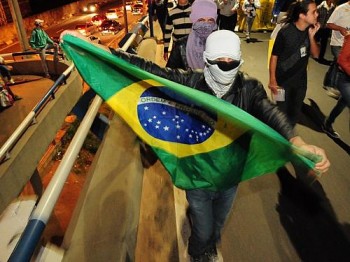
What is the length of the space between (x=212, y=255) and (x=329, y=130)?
12.0 ft

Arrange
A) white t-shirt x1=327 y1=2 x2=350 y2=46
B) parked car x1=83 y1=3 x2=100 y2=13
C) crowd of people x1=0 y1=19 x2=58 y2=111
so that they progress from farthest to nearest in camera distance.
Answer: parked car x1=83 y1=3 x2=100 y2=13, crowd of people x1=0 y1=19 x2=58 y2=111, white t-shirt x1=327 y1=2 x2=350 y2=46

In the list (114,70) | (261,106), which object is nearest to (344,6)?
(261,106)

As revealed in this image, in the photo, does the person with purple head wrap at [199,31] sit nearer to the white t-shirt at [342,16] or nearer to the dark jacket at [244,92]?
the dark jacket at [244,92]

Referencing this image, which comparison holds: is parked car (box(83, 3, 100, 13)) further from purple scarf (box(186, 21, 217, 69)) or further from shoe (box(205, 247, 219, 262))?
shoe (box(205, 247, 219, 262))

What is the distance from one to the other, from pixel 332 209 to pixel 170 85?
9.26ft

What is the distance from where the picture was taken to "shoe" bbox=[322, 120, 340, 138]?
5.49 metres

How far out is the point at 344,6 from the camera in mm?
6473

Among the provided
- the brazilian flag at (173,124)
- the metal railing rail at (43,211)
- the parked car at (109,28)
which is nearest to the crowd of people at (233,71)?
the brazilian flag at (173,124)

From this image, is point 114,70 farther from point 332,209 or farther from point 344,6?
point 344,6

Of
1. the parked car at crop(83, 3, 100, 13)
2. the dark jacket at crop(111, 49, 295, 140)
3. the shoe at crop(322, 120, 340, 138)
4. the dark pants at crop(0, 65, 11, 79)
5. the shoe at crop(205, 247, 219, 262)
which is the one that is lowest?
the parked car at crop(83, 3, 100, 13)

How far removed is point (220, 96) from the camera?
2543mm

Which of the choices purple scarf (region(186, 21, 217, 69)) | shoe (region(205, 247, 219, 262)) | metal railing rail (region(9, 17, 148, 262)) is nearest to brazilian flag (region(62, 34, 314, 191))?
metal railing rail (region(9, 17, 148, 262))

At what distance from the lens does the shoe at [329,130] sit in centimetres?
549

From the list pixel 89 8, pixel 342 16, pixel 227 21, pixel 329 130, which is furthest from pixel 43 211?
pixel 89 8
